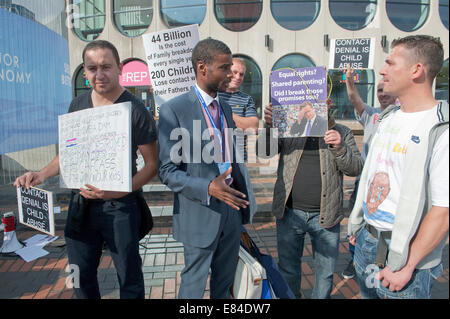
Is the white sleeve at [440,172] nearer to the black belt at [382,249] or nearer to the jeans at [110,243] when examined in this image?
the black belt at [382,249]

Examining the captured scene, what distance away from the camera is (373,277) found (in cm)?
173

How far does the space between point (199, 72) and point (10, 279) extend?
10.8ft

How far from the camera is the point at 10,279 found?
339 centimetres

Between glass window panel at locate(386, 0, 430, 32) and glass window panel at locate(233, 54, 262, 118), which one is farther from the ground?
glass window panel at locate(386, 0, 430, 32)

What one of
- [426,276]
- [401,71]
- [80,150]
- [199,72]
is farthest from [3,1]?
[426,276]

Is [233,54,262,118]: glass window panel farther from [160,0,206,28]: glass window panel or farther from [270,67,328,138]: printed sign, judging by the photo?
[270,67,328,138]: printed sign

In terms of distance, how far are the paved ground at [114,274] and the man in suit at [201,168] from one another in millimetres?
1240

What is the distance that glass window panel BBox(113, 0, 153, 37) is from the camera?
13867mm

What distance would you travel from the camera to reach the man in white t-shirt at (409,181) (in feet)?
4.37

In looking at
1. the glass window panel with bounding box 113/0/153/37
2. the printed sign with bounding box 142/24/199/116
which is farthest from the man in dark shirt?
the glass window panel with bounding box 113/0/153/37

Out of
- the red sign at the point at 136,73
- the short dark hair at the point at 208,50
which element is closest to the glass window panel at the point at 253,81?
the red sign at the point at 136,73

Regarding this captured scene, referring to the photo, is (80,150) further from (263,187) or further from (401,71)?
(263,187)

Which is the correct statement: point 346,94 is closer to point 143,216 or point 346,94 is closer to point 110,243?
point 143,216

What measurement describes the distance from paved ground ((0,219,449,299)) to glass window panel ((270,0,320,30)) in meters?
12.2
